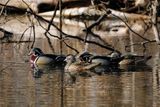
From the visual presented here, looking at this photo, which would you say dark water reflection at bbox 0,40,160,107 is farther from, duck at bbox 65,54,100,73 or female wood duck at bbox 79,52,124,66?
female wood duck at bbox 79,52,124,66

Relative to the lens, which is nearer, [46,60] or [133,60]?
[133,60]

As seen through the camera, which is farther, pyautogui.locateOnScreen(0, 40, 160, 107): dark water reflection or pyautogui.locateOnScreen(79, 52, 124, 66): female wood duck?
pyautogui.locateOnScreen(79, 52, 124, 66): female wood duck

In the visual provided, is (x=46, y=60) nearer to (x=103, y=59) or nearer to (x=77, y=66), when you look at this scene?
(x=77, y=66)

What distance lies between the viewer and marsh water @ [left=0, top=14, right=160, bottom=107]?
1016 cm

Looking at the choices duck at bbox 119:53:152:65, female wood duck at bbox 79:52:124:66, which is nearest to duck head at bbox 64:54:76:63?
female wood duck at bbox 79:52:124:66

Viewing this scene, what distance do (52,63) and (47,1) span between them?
12.8 m

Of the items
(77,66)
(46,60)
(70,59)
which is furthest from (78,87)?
(46,60)

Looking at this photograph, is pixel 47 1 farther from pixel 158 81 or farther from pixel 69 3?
pixel 158 81

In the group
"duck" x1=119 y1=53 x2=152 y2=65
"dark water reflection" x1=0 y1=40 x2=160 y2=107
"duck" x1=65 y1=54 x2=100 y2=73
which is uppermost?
"duck" x1=119 y1=53 x2=152 y2=65

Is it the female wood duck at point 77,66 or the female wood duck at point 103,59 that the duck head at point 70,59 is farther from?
the female wood duck at point 103,59

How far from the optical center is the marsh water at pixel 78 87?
33.3 feet

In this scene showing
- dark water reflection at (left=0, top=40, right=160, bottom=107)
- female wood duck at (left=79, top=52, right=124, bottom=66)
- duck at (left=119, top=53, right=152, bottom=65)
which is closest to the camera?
dark water reflection at (left=0, top=40, right=160, bottom=107)

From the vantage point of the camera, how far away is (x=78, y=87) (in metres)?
11.5

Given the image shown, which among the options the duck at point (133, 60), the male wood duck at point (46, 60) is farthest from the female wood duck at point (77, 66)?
the duck at point (133, 60)
